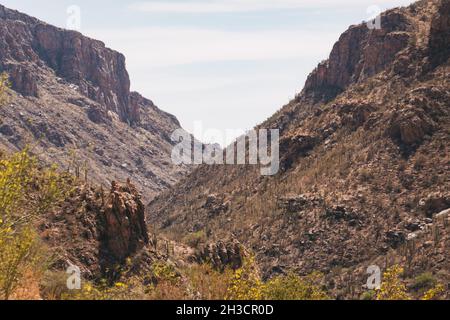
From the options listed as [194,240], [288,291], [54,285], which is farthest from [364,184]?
[54,285]

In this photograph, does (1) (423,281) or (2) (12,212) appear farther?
(1) (423,281)

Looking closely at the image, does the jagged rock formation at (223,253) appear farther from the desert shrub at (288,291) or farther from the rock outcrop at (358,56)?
the rock outcrop at (358,56)

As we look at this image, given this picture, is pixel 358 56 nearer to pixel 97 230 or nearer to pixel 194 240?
pixel 194 240

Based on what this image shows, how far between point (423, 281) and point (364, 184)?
21.8 m

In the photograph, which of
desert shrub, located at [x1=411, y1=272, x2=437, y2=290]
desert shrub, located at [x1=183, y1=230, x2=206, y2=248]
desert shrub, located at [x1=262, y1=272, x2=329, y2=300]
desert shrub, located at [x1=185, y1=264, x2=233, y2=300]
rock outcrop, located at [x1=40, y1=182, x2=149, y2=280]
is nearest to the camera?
desert shrub, located at [x1=185, y1=264, x2=233, y2=300]

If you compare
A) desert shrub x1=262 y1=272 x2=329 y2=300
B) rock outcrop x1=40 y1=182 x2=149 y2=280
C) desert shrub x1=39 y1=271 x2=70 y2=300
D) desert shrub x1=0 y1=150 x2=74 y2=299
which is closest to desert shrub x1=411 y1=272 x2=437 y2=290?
rock outcrop x1=40 y1=182 x2=149 y2=280

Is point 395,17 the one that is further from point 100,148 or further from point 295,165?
point 100,148

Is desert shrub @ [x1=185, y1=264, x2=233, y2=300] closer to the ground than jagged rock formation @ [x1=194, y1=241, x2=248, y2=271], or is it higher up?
higher up

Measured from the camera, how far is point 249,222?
7694 cm

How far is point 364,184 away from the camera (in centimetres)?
6988

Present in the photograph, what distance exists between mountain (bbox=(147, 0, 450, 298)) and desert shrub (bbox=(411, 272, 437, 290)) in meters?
1.25

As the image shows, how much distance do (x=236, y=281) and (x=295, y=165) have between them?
73829mm

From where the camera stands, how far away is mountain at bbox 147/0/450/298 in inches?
2389

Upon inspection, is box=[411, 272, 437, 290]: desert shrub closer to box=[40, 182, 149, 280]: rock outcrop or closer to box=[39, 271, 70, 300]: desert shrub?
box=[40, 182, 149, 280]: rock outcrop
